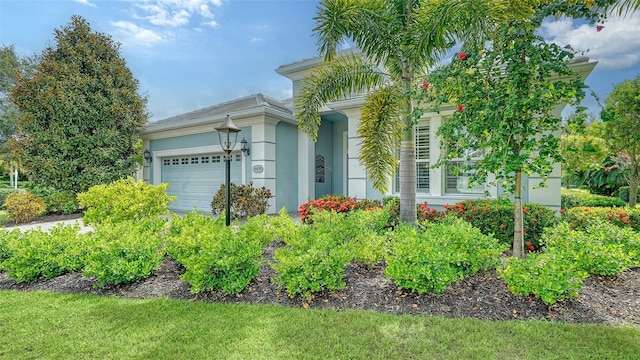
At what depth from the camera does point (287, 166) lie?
10781mm

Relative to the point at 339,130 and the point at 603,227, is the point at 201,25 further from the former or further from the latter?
the point at 603,227

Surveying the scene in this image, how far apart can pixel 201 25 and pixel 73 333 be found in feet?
33.5

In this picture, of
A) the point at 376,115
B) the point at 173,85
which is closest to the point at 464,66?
the point at 376,115

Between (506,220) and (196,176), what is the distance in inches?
421

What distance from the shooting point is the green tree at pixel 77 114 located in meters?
10.8

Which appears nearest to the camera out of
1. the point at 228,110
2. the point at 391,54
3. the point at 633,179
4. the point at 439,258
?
the point at 439,258

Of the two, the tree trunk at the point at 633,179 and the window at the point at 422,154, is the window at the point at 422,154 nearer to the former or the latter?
the window at the point at 422,154

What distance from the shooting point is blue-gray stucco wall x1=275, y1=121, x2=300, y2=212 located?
1047cm

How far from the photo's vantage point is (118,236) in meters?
4.48

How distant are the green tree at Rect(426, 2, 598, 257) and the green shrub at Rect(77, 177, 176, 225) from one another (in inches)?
245

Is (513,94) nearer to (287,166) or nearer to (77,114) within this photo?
(287,166)

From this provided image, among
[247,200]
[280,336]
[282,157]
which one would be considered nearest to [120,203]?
[247,200]

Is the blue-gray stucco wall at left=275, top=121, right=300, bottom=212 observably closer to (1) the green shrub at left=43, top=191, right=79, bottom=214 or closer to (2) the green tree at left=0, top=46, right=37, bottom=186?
(1) the green shrub at left=43, top=191, right=79, bottom=214

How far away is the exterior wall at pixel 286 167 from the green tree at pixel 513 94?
6.69m
